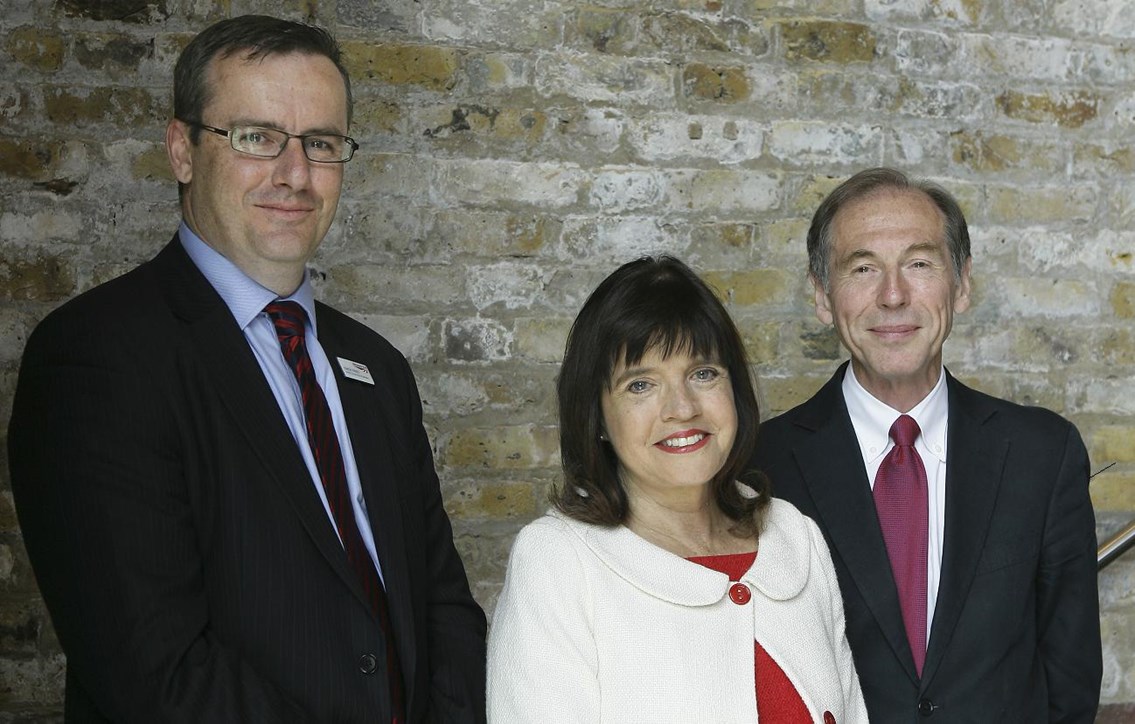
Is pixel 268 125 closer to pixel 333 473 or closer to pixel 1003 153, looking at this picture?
pixel 333 473

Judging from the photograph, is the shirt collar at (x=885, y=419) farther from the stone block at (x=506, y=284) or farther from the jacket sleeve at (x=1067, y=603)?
the stone block at (x=506, y=284)

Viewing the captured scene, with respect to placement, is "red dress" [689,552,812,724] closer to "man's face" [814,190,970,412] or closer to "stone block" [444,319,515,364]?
"man's face" [814,190,970,412]

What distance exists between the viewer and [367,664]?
1910 millimetres

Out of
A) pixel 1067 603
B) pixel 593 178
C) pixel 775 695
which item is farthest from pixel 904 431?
pixel 593 178

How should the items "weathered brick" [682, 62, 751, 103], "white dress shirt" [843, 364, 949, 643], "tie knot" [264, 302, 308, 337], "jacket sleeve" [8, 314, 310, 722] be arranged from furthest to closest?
"weathered brick" [682, 62, 751, 103] → "white dress shirt" [843, 364, 949, 643] → "tie knot" [264, 302, 308, 337] → "jacket sleeve" [8, 314, 310, 722]

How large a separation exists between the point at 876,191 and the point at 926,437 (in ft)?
1.61

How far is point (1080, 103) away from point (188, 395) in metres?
2.93

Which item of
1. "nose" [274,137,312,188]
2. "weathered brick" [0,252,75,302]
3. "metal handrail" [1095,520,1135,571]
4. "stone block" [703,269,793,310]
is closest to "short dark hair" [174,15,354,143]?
"nose" [274,137,312,188]

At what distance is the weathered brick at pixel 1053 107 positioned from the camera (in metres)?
3.72

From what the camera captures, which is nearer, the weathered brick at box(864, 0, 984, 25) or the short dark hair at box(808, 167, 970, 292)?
the short dark hair at box(808, 167, 970, 292)

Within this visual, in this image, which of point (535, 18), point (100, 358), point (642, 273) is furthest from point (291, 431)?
point (535, 18)

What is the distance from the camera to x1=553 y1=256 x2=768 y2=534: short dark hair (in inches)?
78.8

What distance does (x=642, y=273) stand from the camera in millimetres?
2061

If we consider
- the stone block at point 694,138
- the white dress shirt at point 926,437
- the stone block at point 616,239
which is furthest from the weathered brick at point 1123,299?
the white dress shirt at point 926,437
